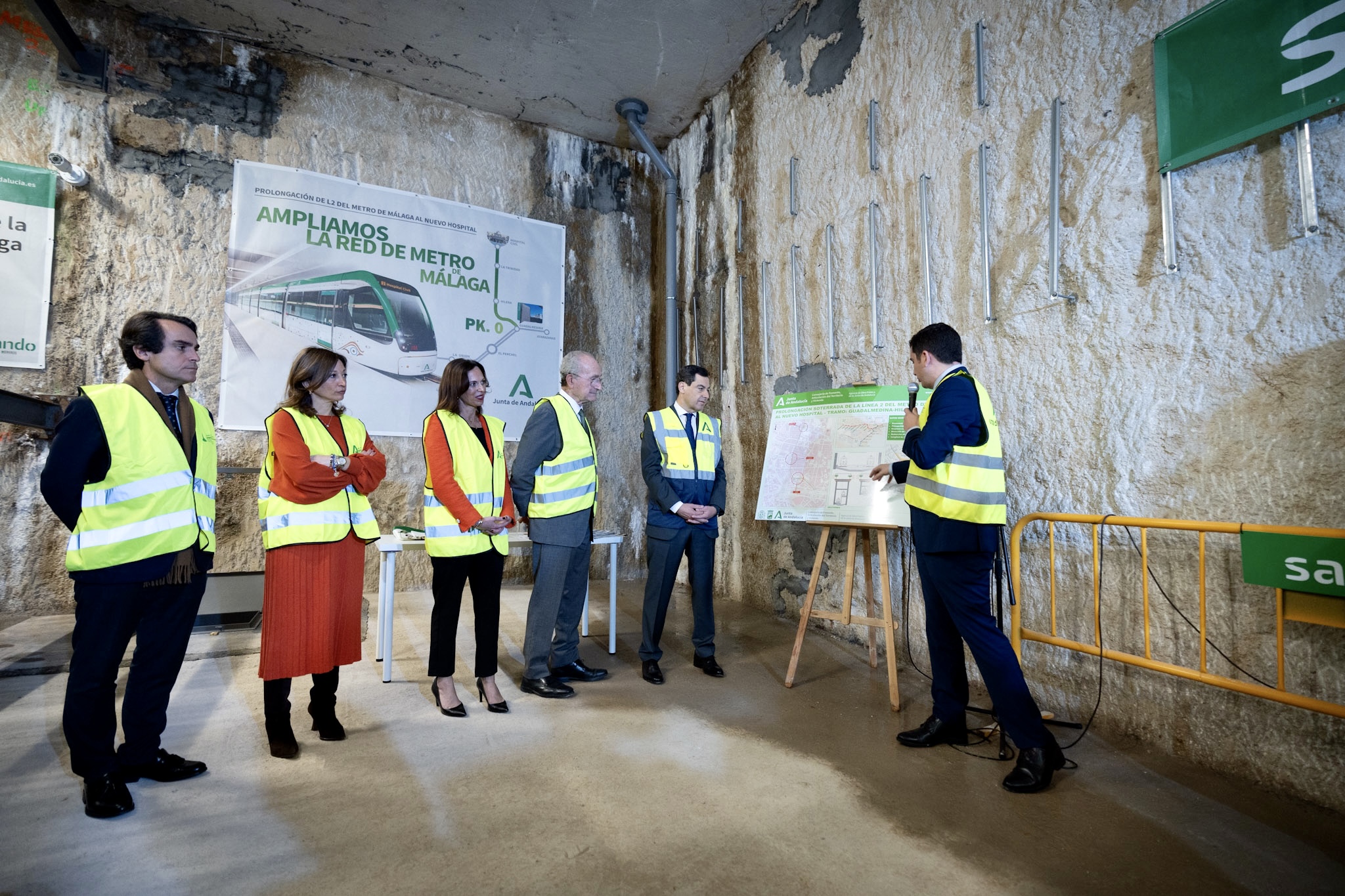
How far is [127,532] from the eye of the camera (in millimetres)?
1939

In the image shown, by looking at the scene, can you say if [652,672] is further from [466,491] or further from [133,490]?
[133,490]

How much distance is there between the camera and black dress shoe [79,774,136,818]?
1.92 m

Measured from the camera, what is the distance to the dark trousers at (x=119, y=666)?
1906 millimetres

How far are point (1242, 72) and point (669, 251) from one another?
438cm

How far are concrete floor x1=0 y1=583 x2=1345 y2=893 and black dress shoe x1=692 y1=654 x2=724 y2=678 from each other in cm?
41

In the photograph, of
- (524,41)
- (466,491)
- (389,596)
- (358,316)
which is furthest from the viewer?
(358,316)

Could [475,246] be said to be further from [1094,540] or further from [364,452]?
[1094,540]

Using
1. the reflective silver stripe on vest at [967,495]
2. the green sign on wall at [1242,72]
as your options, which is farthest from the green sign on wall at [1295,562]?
the green sign on wall at [1242,72]

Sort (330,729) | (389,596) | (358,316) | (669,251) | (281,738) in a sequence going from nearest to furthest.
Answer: (281,738), (330,729), (389,596), (358,316), (669,251)

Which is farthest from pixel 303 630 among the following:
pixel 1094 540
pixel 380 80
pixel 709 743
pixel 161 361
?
pixel 380 80

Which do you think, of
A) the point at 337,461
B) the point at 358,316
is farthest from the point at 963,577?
the point at 358,316

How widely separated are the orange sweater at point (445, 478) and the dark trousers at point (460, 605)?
0.55ft

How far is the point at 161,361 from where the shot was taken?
2072 mm

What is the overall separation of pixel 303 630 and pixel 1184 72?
12.1ft
